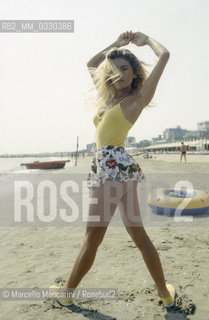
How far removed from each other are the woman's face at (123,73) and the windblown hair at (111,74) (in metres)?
0.03

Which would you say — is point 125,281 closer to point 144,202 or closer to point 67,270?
point 67,270

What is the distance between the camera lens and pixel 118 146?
194cm

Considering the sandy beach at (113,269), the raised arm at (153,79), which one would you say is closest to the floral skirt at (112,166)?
the raised arm at (153,79)

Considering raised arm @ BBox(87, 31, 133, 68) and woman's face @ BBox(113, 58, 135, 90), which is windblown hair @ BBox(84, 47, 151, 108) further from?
raised arm @ BBox(87, 31, 133, 68)

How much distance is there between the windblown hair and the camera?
1.95 meters

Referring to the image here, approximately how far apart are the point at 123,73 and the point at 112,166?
0.72m

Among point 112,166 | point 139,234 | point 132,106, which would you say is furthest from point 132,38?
point 139,234

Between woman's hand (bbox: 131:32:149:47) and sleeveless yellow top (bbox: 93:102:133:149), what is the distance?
601 millimetres

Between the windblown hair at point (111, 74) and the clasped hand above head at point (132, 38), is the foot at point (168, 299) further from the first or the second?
the clasped hand above head at point (132, 38)

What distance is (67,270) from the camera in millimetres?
2992

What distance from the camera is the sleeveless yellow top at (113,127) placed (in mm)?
1887

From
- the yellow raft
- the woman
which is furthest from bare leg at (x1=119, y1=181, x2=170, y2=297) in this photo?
the yellow raft

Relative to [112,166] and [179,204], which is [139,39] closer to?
[112,166]

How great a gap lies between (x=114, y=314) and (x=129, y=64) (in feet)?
6.74
